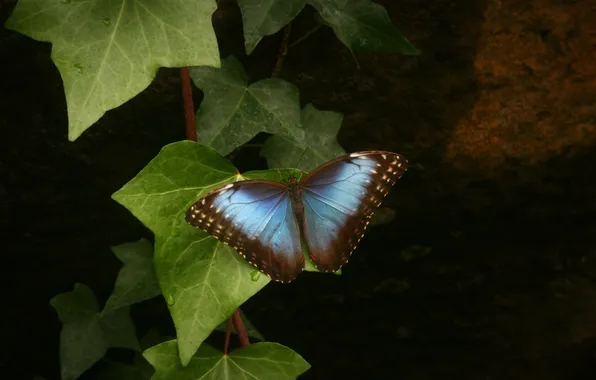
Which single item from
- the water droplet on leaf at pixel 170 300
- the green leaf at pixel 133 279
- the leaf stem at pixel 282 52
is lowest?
the green leaf at pixel 133 279

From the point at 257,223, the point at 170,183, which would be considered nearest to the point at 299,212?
the point at 257,223

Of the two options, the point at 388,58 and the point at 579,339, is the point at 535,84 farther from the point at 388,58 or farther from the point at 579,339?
the point at 579,339

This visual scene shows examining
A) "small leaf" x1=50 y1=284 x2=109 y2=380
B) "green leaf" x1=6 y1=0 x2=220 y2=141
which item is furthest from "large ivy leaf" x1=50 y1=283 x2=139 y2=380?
"green leaf" x1=6 y1=0 x2=220 y2=141

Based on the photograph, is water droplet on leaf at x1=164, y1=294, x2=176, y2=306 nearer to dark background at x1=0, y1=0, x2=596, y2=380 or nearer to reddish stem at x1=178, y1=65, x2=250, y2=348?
reddish stem at x1=178, y1=65, x2=250, y2=348

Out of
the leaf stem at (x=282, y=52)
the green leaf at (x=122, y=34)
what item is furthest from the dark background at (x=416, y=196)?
the green leaf at (x=122, y=34)

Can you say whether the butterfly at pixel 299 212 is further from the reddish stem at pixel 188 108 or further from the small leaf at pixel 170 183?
the reddish stem at pixel 188 108

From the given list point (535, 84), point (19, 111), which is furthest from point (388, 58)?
point (19, 111)

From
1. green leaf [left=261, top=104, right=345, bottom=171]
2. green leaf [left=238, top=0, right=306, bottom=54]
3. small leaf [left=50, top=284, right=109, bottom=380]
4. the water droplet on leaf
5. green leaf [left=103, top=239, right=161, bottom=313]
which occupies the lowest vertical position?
small leaf [left=50, top=284, right=109, bottom=380]
